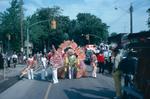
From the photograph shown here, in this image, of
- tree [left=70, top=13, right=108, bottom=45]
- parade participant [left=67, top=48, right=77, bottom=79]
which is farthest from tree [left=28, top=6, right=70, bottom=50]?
parade participant [left=67, top=48, right=77, bottom=79]

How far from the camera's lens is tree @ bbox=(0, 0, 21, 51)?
72.2m

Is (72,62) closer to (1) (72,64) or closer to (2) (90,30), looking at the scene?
(1) (72,64)

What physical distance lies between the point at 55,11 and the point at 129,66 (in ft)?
413

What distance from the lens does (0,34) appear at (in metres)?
78.0

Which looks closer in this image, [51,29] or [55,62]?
[55,62]

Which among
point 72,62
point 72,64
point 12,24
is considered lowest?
point 72,64

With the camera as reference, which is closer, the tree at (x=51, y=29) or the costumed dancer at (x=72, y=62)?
the costumed dancer at (x=72, y=62)

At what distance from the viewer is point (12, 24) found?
246 ft

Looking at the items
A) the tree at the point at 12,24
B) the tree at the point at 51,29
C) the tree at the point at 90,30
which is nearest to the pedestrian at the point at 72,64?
the tree at the point at 12,24

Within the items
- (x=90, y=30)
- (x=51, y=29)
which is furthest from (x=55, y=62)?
(x=90, y=30)

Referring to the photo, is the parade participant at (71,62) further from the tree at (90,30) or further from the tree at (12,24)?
the tree at (90,30)

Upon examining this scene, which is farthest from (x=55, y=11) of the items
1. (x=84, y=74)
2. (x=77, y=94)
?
(x=77, y=94)

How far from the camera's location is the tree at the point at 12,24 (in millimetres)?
72250

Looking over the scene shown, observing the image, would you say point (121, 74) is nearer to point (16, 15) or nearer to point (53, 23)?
point (53, 23)
